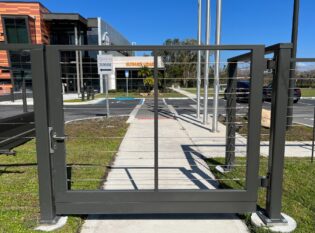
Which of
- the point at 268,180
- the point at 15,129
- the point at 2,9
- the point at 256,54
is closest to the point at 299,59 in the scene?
the point at 256,54

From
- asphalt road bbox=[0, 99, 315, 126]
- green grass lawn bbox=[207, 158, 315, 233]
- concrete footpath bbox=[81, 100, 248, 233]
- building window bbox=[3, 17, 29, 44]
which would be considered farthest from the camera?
building window bbox=[3, 17, 29, 44]

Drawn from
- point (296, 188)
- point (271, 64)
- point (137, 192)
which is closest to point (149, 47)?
point (271, 64)

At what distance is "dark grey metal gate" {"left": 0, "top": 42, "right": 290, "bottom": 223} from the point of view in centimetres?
331

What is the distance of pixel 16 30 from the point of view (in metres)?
34.5

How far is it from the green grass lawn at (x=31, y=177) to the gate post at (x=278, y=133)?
7.89ft

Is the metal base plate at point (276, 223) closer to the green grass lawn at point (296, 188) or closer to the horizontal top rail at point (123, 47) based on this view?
the green grass lawn at point (296, 188)

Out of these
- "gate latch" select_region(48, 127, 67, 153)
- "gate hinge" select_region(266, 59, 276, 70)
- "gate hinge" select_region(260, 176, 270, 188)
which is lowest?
"gate hinge" select_region(260, 176, 270, 188)

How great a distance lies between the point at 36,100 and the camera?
10.9ft

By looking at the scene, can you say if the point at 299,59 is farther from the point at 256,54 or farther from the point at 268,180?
the point at 268,180

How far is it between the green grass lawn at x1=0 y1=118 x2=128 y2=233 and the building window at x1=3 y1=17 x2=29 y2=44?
30.5 metres

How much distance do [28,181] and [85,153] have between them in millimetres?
1978

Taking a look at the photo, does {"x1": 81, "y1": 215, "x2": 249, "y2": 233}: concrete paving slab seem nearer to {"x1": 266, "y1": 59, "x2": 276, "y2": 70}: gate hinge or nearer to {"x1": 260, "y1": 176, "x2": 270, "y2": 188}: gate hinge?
{"x1": 260, "y1": 176, "x2": 270, "y2": 188}: gate hinge

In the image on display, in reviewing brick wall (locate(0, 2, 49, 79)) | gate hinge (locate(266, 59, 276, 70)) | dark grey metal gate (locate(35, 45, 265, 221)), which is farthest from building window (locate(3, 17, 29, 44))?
gate hinge (locate(266, 59, 276, 70))

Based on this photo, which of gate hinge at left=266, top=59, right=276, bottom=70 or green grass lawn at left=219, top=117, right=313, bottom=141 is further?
green grass lawn at left=219, top=117, right=313, bottom=141
